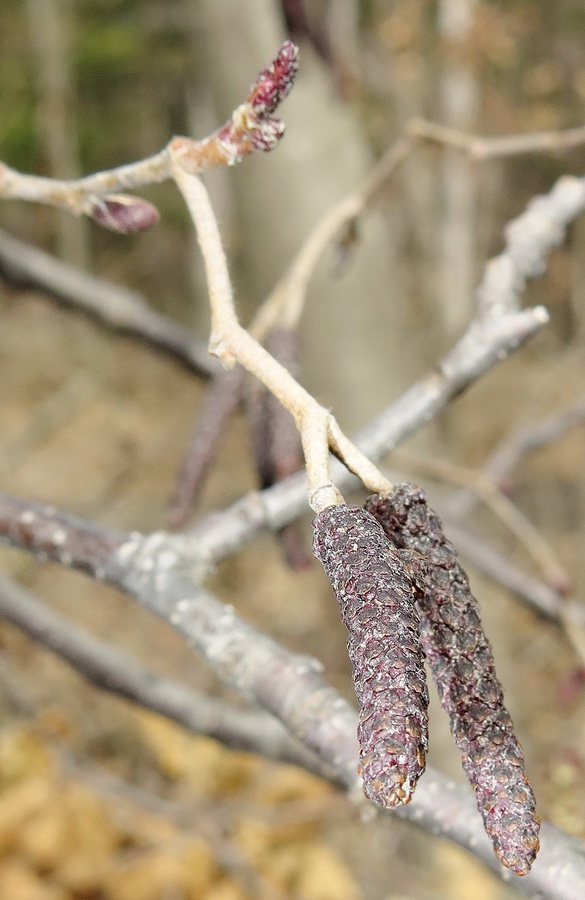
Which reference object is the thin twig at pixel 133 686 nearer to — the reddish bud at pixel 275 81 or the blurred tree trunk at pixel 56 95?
the reddish bud at pixel 275 81

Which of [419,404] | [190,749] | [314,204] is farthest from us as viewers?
[190,749]

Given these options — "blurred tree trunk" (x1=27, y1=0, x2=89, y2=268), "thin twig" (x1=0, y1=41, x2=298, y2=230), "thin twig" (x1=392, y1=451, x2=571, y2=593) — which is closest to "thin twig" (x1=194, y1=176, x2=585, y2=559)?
"thin twig" (x1=0, y1=41, x2=298, y2=230)

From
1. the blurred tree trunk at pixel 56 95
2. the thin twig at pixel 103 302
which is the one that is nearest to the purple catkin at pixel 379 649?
the thin twig at pixel 103 302

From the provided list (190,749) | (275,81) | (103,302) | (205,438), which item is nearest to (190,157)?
(275,81)

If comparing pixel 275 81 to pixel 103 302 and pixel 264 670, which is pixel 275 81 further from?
pixel 103 302

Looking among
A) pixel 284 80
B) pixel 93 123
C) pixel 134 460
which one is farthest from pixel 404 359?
pixel 93 123

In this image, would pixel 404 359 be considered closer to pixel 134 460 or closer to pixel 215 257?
pixel 215 257
